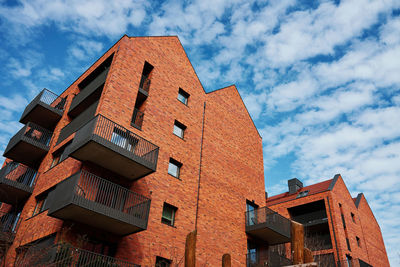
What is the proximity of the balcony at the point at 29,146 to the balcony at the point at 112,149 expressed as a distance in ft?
18.8

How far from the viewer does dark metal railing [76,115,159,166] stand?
1216 cm

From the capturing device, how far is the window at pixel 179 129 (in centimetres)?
1785

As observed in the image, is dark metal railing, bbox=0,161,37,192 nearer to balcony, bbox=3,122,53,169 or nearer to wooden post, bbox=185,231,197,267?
balcony, bbox=3,122,53,169

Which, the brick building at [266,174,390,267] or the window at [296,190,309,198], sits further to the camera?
the window at [296,190,309,198]

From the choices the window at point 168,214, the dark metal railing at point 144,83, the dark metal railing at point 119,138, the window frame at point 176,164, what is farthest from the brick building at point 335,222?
the dark metal railing at point 144,83

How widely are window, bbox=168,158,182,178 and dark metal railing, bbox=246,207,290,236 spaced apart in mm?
5669

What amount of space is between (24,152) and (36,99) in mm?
3326

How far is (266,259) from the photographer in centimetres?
1739

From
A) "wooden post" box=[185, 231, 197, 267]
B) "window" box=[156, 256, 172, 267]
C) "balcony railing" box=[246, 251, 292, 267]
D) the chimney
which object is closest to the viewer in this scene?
"wooden post" box=[185, 231, 197, 267]

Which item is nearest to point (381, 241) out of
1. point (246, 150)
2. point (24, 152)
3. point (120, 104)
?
point (246, 150)

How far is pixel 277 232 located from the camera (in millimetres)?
17734

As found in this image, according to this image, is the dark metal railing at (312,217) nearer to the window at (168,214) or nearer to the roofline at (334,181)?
the roofline at (334,181)

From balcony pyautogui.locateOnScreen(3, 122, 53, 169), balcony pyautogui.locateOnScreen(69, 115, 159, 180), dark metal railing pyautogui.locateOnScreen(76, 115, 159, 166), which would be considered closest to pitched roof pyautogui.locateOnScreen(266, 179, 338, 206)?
dark metal railing pyautogui.locateOnScreen(76, 115, 159, 166)

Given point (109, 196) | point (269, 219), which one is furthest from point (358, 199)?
point (109, 196)
